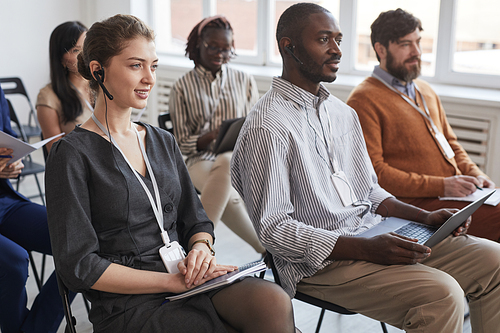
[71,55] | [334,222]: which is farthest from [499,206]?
[71,55]

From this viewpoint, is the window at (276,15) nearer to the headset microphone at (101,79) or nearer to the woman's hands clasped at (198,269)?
the headset microphone at (101,79)

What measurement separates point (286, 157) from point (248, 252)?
5.22ft

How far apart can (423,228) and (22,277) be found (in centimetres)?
141

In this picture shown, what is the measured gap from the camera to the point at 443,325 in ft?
4.32

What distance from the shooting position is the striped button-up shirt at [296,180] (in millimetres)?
1468

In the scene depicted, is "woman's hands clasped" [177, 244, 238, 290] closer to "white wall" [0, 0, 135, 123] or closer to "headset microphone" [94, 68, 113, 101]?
"headset microphone" [94, 68, 113, 101]

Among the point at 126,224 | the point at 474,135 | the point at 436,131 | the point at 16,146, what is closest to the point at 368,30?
the point at 474,135

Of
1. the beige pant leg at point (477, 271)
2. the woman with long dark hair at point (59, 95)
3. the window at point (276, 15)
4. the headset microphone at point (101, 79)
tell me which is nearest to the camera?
the headset microphone at point (101, 79)

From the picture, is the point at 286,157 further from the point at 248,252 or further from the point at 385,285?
the point at 248,252

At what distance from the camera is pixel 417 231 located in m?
1.65

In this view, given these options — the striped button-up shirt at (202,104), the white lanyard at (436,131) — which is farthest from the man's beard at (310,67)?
the striped button-up shirt at (202,104)

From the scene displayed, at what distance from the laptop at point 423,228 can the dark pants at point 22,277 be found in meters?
1.14

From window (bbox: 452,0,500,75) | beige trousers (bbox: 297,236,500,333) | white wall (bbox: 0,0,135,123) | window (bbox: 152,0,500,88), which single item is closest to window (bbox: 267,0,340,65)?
window (bbox: 152,0,500,88)

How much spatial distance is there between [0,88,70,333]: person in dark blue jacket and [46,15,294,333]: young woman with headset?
0.54m
